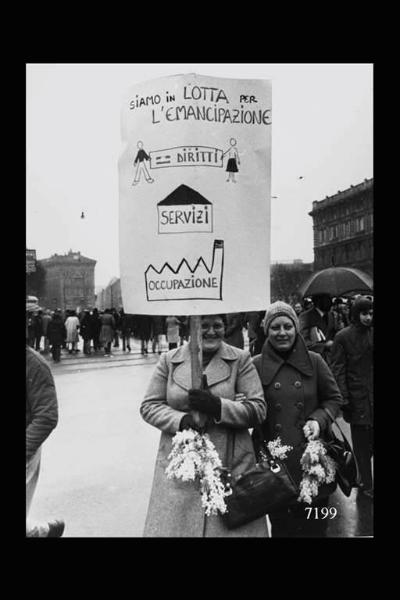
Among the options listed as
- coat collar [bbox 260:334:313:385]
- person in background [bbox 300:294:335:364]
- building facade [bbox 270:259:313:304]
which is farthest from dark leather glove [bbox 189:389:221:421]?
building facade [bbox 270:259:313:304]

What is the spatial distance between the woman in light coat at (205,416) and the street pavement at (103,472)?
1.28 metres

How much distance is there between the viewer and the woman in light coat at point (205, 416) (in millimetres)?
2985

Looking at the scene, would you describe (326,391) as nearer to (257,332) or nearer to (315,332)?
(315,332)

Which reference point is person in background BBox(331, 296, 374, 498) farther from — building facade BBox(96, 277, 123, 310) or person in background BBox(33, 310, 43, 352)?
person in background BBox(33, 310, 43, 352)

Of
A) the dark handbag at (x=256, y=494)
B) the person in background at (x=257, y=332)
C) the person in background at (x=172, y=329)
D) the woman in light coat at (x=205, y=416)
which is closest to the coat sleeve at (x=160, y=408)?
the woman in light coat at (x=205, y=416)

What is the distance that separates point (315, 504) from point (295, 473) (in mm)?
269

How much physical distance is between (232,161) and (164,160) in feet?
1.03

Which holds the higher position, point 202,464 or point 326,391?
point 326,391

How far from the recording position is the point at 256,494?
294cm

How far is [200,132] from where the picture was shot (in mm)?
2852

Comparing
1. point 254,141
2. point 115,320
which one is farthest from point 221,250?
point 115,320

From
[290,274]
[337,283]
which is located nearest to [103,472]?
[337,283]

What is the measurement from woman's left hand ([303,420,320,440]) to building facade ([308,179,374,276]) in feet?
120
